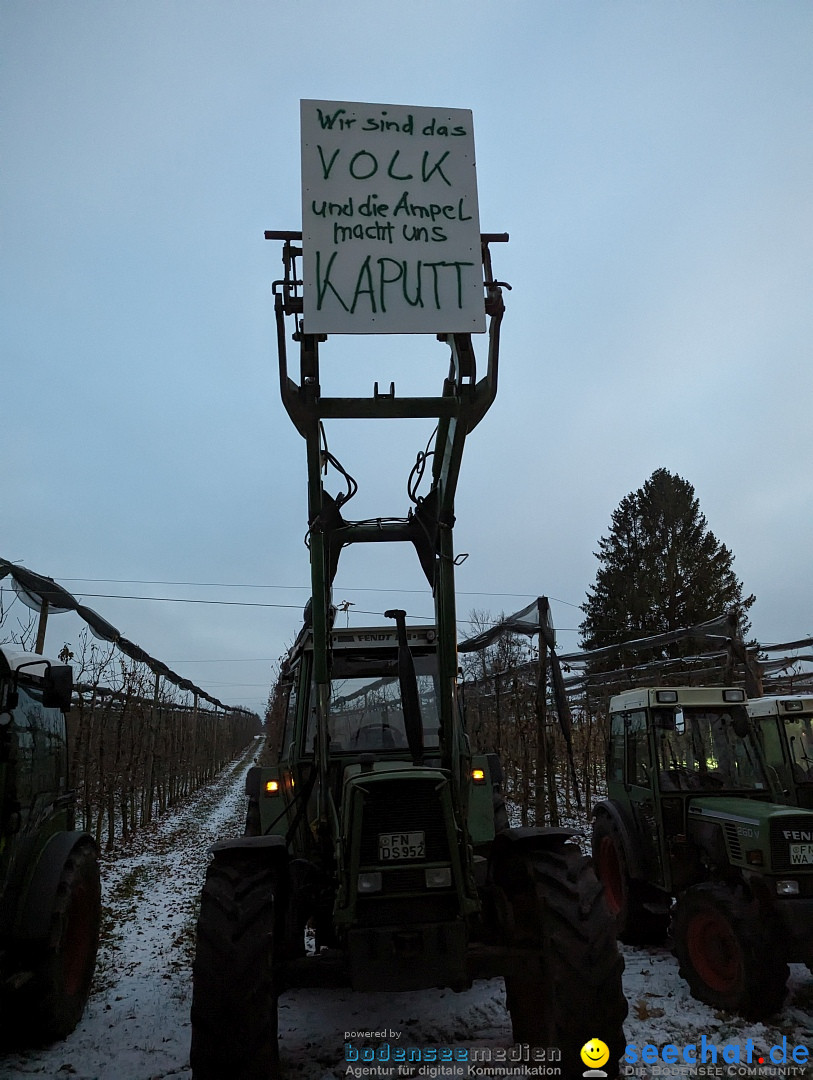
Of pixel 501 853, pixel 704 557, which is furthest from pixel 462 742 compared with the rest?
pixel 704 557

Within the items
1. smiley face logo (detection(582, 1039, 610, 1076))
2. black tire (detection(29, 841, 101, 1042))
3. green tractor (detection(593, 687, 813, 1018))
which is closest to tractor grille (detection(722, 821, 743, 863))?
green tractor (detection(593, 687, 813, 1018))

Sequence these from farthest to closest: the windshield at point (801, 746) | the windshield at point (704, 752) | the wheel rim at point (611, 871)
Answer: the windshield at point (801, 746) → the wheel rim at point (611, 871) → the windshield at point (704, 752)

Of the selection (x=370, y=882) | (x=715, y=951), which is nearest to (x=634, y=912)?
(x=715, y=951)

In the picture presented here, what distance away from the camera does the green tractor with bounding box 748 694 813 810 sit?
25.0 ft

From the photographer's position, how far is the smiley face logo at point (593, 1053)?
3.53 m

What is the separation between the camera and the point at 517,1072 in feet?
12.8

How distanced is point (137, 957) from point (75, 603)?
15.5 ft

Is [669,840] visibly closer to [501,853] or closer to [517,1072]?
[501,853]

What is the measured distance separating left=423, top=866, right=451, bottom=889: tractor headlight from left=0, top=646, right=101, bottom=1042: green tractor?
235cm

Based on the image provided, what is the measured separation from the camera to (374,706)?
5.36m

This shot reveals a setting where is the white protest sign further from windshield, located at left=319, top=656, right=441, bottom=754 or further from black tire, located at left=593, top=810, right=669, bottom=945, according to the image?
black tire, located at left=593, top=810, right=669, bottom=945

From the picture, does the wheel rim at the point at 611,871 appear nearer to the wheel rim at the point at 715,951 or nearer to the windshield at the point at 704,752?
the windshield at the point at 704,752

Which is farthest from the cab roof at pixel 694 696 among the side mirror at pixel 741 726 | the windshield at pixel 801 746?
the windshield at pixel 801 746

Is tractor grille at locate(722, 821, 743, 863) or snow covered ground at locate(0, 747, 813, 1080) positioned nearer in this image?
snow covered ground at locate(0, 747, 813, 1080)
